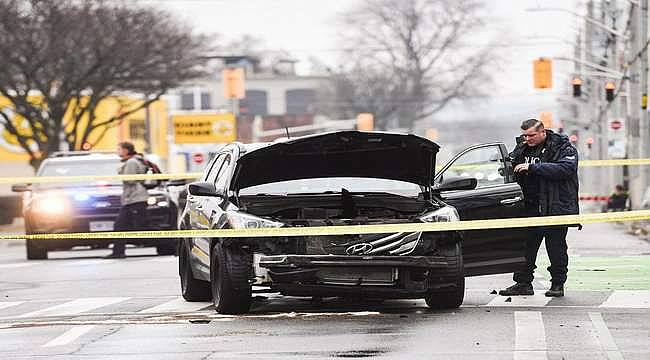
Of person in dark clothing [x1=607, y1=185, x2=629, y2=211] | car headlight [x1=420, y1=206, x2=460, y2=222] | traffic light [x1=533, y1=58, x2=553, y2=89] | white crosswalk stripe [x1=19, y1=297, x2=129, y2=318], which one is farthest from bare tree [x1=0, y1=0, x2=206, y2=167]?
car headlight [x1=420, y1=206, x2=460, y2=222]

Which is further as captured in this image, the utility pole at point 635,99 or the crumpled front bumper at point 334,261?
the utility pole at point 635,99

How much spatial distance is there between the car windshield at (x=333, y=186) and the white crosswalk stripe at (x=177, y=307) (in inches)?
Result: 49.3

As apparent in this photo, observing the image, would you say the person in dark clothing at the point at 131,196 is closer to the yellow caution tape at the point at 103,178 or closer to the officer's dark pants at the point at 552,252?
the yellow caution tape at the point at 103,178

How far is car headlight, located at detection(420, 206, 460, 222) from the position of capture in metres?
11.9

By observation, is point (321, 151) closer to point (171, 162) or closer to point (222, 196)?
point (222, 196)

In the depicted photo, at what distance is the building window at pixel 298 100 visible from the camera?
12006cm

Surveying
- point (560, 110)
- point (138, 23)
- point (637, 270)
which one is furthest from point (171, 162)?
point (637, 270)

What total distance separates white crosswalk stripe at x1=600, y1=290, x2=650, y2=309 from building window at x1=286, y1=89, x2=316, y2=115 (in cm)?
10509

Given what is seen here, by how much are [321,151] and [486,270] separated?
179cm

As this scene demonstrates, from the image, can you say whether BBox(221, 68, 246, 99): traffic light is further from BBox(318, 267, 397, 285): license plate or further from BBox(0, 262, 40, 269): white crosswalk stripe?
BBox(318, 267, 397, 285): license plate

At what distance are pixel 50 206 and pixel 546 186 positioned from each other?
37.6 ft

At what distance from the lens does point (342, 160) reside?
12398 millimetres

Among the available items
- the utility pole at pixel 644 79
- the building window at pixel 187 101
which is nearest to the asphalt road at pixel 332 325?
the utility pole at pixel 644 79

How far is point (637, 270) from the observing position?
1694cm
